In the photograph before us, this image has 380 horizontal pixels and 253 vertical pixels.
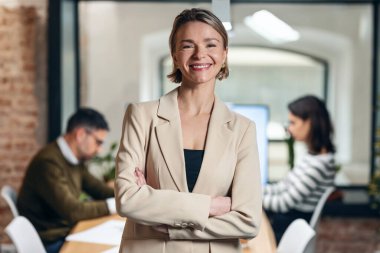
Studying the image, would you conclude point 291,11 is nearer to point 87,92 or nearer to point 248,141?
point 87,92

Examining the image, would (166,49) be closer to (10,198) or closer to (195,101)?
(10,198)

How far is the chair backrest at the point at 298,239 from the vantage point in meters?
2.72

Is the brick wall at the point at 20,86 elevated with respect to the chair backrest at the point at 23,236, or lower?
elevated

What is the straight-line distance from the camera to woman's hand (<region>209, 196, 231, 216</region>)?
5.76 feet

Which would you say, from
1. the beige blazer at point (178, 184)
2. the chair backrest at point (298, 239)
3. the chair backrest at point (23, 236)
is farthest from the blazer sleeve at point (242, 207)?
the chair backrest at point (23, 236)

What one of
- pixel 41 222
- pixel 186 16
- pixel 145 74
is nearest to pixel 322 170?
pixel 41 222

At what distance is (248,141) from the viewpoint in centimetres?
182

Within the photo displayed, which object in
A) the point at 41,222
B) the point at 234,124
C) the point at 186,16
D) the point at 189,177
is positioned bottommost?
the point at 41,222

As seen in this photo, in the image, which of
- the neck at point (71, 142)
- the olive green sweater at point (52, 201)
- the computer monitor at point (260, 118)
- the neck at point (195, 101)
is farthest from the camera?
the computer monitor at point (260, 118)

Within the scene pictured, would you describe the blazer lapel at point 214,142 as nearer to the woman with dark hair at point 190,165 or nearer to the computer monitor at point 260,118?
the woman with dark hair at point 190,165

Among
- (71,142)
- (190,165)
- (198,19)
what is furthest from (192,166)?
(71,142)

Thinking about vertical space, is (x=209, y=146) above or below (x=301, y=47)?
below

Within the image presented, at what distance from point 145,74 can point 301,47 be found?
1262mm

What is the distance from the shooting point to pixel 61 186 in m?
3.57
